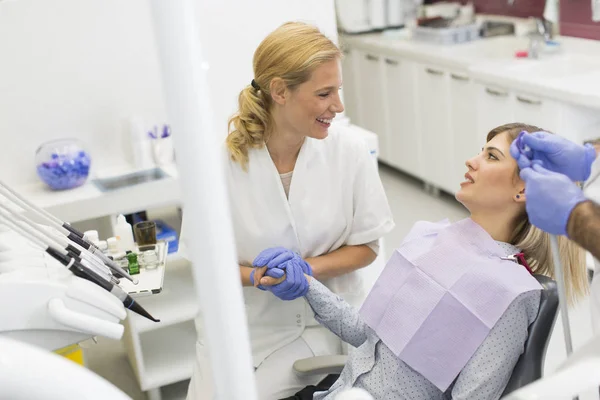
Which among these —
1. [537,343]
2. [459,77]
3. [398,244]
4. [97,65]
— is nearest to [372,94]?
[459,77]

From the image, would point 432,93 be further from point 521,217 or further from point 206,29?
point 521,217

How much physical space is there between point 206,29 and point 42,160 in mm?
831

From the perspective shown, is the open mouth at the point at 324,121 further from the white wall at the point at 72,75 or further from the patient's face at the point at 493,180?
the white wall at the point at 72,75

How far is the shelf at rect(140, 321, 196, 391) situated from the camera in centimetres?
274

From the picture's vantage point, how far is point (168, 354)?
2877 mm

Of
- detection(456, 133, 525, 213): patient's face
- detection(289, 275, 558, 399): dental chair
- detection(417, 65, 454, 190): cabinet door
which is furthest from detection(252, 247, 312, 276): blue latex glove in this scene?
detection(417, 65, 454, 190): cabinet door

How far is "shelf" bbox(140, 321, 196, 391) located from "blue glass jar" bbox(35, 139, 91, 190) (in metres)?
0.68

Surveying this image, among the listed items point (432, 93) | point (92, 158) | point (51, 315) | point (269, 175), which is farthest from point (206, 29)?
point (51, 315)

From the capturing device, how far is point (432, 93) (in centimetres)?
445

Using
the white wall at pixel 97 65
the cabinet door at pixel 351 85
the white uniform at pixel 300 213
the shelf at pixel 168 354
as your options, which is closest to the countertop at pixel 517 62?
the cabinet door at pixel 351 85

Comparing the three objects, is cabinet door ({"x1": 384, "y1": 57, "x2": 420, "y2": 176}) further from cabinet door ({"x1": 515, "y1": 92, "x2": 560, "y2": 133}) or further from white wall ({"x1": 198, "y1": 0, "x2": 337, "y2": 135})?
white wall ({"x1": 198, "y1": 0, "x2": 337, "y2": 135})

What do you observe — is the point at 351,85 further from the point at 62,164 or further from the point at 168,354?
the point at 168,354

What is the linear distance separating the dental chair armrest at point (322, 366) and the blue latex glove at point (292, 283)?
0.63 feet

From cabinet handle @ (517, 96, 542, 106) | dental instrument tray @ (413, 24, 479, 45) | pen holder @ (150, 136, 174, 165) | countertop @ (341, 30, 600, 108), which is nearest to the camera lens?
pen holder @ (150, 136, 174, 165)
